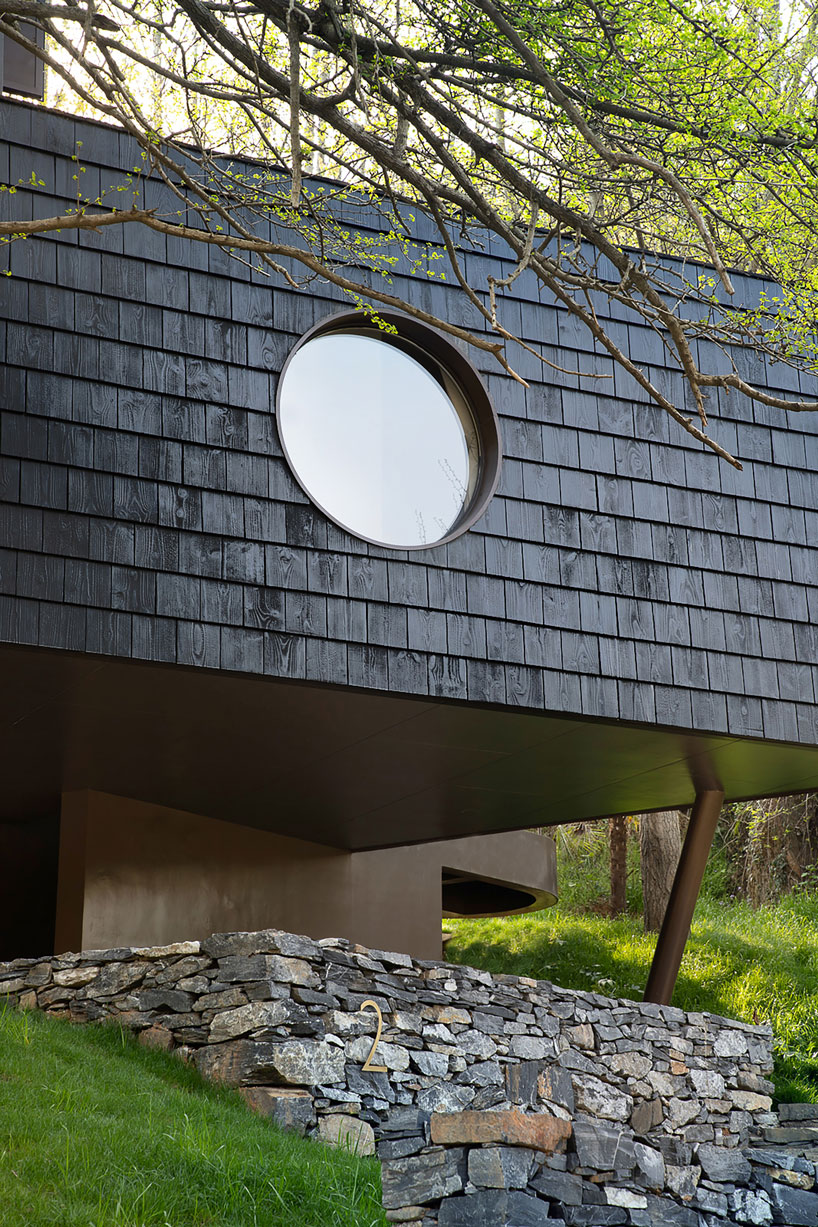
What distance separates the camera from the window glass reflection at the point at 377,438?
6.46m

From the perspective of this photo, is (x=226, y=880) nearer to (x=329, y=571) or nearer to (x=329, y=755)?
(x=329, y=755)

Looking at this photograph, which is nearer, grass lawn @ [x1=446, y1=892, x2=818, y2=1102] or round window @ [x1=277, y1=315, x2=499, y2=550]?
round window @ [x1=277, y1=315, x2=499, y2=550]

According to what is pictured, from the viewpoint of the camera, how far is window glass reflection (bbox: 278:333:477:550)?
646 centimetres

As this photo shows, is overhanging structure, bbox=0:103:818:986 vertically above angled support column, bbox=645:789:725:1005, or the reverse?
overhanging structure, bbox=0:103:818:986

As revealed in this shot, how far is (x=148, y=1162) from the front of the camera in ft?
14.4

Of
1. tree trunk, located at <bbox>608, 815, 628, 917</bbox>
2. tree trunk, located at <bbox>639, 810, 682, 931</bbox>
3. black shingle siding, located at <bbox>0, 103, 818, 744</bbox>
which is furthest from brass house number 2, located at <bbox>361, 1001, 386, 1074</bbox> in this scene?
tree trunk, located at <bbox>608, 815, 628, 917</bbox>

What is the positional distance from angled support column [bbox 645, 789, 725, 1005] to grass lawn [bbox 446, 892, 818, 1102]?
62.0 inches

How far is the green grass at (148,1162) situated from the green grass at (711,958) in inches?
210

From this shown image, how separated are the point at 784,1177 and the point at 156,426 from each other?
4.52 meters

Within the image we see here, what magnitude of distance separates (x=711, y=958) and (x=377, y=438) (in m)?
8.51

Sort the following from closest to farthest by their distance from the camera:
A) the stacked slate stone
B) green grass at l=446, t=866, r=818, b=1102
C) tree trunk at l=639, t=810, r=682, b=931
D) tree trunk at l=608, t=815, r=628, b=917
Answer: the stacked slate stone → green grass at l=446, t=866, r=818, b=1102 → tree trunk at l=639, t=810, r=682, b=931 → tree trunk at l=608, t=815, r=628, b=917

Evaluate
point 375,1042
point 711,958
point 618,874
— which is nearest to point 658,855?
point 618,874

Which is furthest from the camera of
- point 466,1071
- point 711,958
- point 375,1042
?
point 711,958

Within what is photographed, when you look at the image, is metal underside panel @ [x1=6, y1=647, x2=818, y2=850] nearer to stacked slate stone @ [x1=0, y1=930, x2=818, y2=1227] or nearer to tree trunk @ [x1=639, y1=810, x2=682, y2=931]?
stacked slate stone @ [x1=0, y1=930, x2=818, y2=1227]
